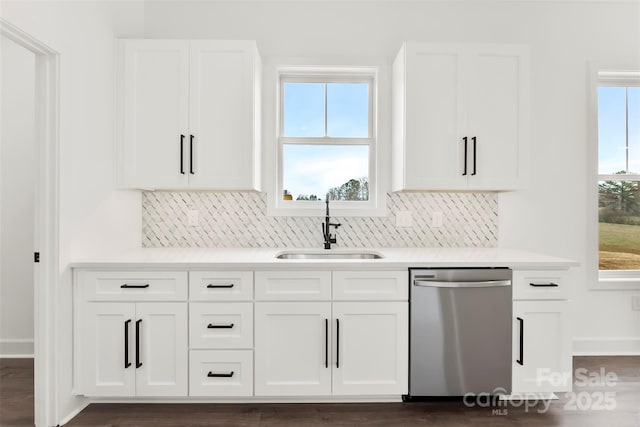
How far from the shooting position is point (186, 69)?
2.44 meters

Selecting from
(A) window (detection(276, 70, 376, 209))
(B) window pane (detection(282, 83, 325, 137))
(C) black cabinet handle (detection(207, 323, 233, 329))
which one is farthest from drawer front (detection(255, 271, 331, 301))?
(B) window pane (detection(282, 83, 325, 137))

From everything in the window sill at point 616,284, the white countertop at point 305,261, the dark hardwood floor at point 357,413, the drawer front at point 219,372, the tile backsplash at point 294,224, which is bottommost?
the dark hardwood floor at point 357,413

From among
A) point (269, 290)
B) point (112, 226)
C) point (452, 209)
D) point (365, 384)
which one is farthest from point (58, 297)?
point (452, 209)

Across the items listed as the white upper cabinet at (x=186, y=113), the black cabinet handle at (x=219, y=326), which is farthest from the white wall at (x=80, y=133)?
the black cabinet handle at (x=219, y=326)

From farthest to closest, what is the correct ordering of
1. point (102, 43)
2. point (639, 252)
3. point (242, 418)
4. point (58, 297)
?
1. point (639, 252)
2. point (102, 43)
3. point (242, 418)
4. point (58, 297)

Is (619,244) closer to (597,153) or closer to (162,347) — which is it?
(597,153)

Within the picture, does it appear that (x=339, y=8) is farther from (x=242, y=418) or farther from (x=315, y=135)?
(x=242, y=418)

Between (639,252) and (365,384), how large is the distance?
2.66 metres

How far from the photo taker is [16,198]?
294cm

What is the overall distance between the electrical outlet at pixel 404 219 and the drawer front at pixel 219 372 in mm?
1428

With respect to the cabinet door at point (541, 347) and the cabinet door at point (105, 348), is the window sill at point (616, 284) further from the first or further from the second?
the cabinet door at point (105, 348)

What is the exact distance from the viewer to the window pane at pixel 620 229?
10.2ft

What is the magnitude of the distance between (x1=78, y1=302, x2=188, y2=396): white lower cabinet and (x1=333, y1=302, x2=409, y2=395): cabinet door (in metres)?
0.87

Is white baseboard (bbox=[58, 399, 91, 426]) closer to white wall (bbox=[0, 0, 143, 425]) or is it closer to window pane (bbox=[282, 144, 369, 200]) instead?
white wall (bbox=[0, 0, 143, 425])
